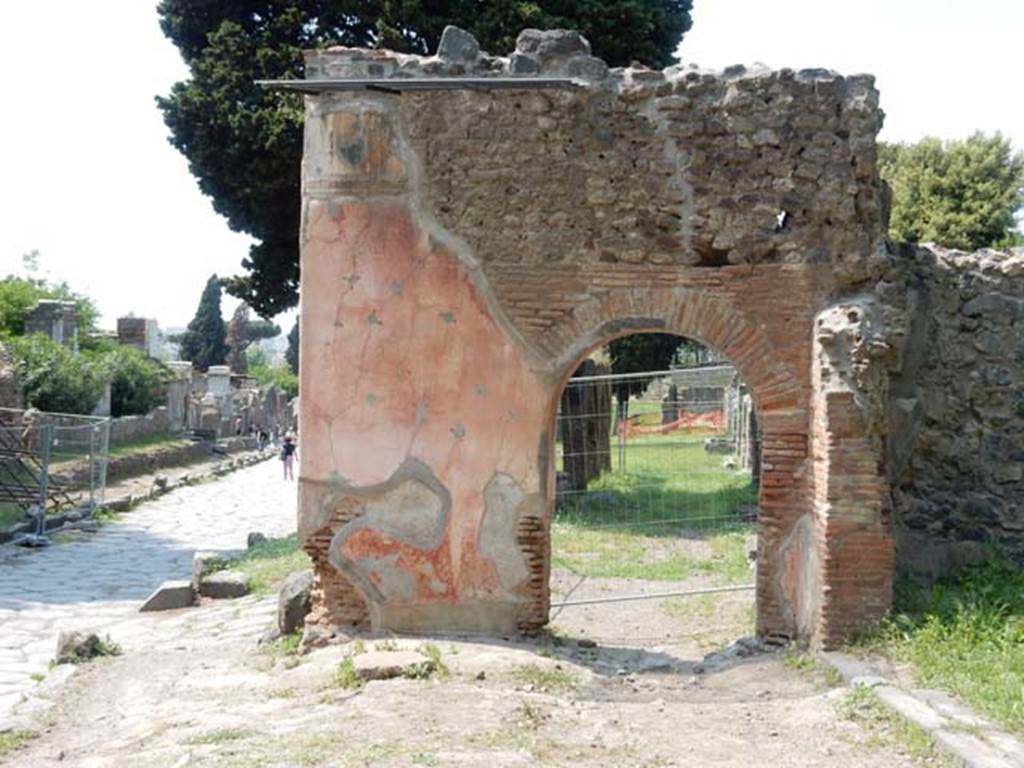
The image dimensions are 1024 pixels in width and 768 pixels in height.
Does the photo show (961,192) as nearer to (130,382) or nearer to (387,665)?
(130,382)

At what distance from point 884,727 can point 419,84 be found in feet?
15.9

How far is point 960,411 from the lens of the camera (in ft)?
27.3

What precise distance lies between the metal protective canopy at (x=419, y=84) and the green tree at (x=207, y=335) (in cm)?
4585

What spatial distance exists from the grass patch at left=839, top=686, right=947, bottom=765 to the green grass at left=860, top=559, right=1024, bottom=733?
369 millimetres

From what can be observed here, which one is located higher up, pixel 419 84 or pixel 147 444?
pixel 419 84

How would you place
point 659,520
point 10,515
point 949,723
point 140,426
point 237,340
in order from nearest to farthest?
point 949,723
point 659,520
point 10,515
point 140,426
point 237,340

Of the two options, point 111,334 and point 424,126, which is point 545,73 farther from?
point 111,334

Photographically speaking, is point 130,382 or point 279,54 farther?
point 130,382

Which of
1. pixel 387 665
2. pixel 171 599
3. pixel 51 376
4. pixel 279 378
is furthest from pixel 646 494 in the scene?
pixel 279 378

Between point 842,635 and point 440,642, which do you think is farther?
point 440,642

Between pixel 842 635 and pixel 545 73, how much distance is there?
4.02 m

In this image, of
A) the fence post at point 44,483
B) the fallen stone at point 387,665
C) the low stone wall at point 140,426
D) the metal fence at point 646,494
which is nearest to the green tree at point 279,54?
the fence post at point 44,483

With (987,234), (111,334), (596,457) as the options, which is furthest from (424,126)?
(111,334)

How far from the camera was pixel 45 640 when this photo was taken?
10.3 m
